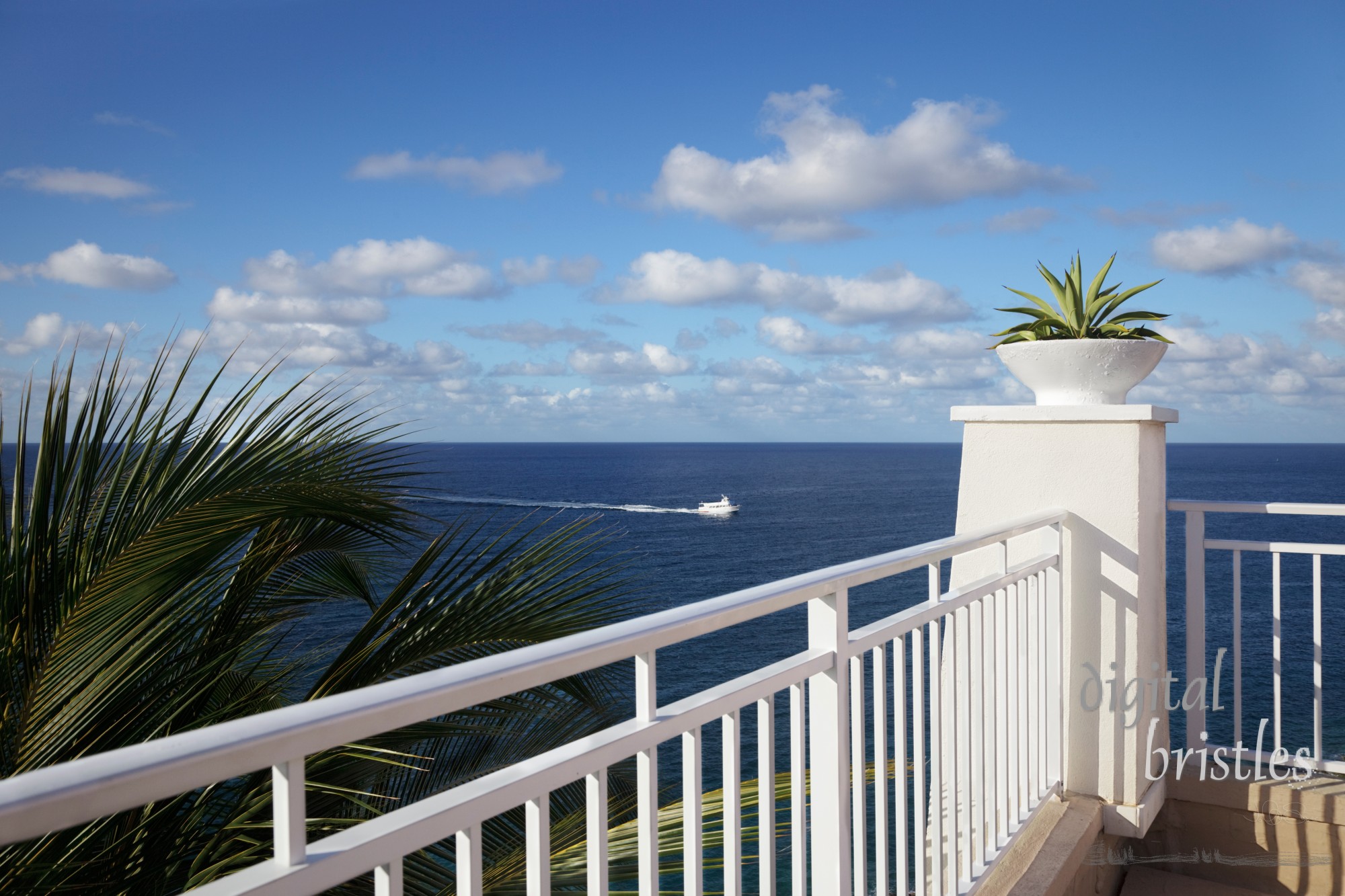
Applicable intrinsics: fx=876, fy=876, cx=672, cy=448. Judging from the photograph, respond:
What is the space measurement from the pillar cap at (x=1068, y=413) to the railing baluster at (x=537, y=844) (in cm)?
229

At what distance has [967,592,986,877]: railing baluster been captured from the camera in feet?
6.83

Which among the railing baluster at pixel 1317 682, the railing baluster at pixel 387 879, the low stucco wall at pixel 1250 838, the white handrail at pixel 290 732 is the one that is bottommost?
the low stucco wall at pixel 1250 838

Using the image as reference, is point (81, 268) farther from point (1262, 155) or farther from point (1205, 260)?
point (1262, 155)

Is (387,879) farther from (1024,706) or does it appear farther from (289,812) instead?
(1024,706)

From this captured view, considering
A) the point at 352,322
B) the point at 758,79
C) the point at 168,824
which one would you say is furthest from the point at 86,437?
the point at 352,322

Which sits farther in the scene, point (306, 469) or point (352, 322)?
point (352, 322)

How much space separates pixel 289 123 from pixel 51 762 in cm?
5277

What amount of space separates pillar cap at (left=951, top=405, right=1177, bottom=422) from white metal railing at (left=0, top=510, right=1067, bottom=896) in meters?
0.33

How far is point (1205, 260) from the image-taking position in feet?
152

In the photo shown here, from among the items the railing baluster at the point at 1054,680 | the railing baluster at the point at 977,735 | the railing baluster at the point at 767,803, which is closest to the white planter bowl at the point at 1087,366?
the railing baluster at the point at 1054,680

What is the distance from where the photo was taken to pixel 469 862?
0.82 metres

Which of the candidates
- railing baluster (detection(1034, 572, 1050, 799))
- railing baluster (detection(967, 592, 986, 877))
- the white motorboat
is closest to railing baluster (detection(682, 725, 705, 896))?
railing baluster (detection(967, 592, 986, 877))

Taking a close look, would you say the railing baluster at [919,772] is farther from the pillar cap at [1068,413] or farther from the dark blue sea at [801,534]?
the pillar cap at [1068,413]

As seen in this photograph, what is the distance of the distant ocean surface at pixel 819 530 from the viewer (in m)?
21.4
